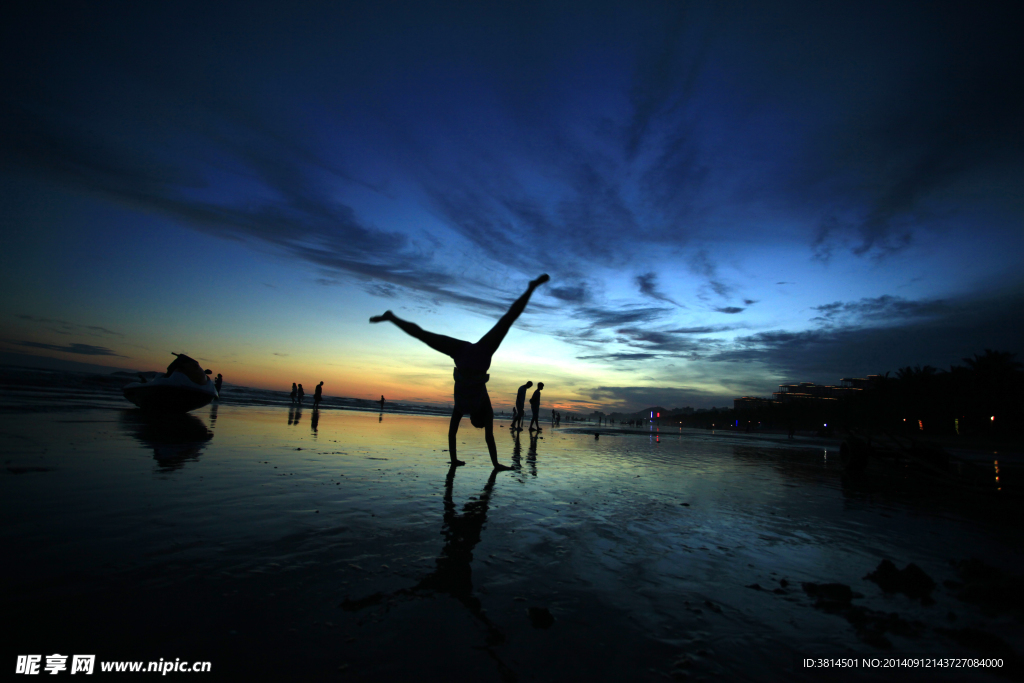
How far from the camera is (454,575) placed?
9.95ft

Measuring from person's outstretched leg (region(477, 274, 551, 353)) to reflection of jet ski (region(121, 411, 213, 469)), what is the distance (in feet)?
16.8

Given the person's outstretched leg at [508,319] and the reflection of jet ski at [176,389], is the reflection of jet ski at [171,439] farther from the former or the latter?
the person's outstretched leg at [508,319]

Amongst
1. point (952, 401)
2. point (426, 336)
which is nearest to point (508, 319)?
point (426, 336)

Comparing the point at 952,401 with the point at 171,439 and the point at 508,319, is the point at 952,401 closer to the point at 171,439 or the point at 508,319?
the point at 508,319

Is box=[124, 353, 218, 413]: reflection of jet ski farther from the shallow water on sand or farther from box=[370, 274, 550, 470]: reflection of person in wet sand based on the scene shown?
box=[370, 274, 550, 470]: reflection of person in wet sand

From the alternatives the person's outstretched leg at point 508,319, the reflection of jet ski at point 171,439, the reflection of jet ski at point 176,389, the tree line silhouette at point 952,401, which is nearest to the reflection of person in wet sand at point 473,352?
the person's outstretched leg at point 508,319

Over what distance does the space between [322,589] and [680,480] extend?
24.5 feet

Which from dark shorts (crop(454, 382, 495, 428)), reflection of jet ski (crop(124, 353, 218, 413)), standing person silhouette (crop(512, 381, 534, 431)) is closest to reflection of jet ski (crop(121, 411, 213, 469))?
reflection of jet ski (crop(124, 353, 218, 413))

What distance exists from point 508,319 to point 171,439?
8036mm

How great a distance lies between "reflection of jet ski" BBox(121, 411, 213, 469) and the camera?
6824 mm

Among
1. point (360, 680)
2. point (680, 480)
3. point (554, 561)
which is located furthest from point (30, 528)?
point (680, 480)

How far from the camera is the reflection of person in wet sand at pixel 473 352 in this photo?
6.81 m

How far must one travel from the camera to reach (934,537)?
506cm

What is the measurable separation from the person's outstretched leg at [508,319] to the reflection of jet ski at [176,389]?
41.7 feet
